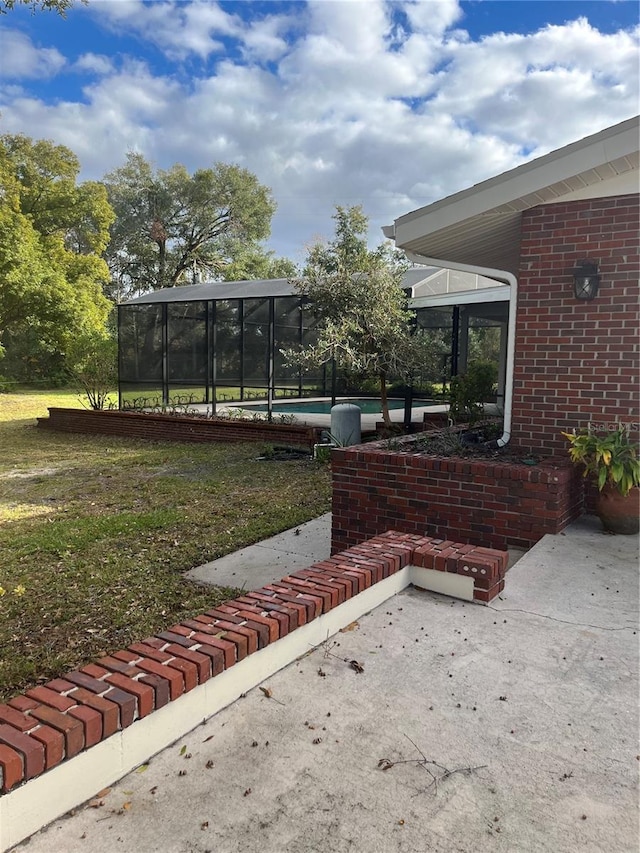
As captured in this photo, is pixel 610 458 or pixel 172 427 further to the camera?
pixel 172 427

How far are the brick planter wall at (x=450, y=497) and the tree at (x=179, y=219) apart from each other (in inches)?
1186

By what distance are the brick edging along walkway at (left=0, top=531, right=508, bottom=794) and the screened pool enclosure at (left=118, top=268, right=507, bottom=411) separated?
8237mm

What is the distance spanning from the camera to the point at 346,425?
967 centimetres

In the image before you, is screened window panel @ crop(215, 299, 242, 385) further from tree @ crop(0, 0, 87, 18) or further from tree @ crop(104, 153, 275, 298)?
tree @ crop(104, 153, 275, 298)

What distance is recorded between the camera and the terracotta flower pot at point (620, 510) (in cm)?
410

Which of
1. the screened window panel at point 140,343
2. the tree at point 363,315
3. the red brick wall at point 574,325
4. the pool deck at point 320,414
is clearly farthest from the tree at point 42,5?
the screened window panel at point 140,343

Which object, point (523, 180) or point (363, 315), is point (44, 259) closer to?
point (363, 315)

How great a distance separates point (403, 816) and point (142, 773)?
2.49 feet

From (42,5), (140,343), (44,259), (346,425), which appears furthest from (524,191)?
(44,259)

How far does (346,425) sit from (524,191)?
223 inches

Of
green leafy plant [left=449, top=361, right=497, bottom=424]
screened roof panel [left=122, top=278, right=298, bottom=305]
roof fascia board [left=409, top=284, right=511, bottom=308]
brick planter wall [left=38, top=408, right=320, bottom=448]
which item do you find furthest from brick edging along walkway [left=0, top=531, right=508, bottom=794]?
screened roof panel [left=122, top=278, right=298, bottom=305]

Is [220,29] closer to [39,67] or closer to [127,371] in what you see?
[39,67]

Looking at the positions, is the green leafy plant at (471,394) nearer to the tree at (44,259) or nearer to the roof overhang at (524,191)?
the roof overhang at (524,191)

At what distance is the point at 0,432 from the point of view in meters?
13.5
